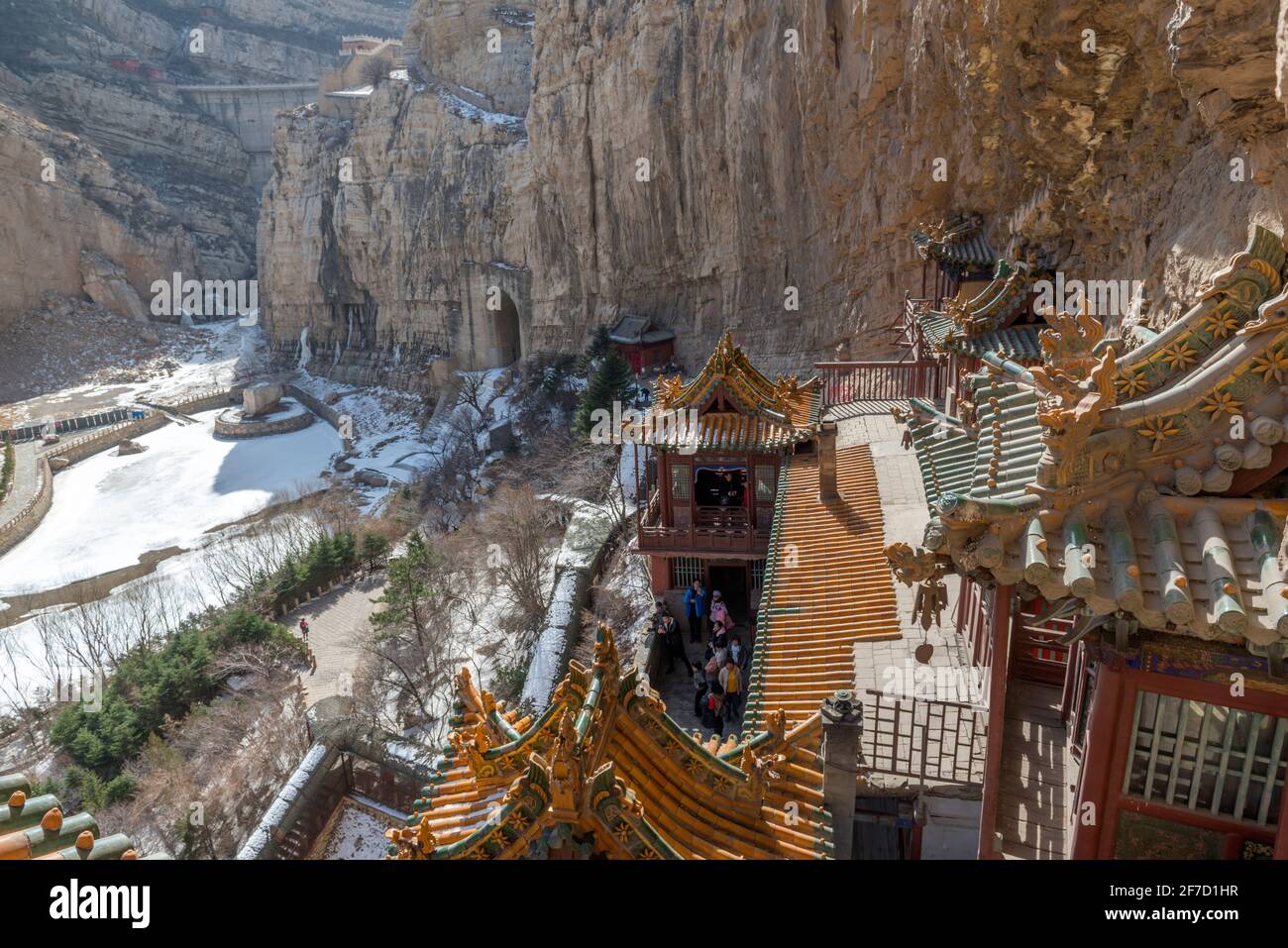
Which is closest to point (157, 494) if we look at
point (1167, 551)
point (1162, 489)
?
point (1162, 489)

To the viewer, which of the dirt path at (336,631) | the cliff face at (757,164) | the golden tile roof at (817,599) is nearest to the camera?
the golden tile roof at (817,599)

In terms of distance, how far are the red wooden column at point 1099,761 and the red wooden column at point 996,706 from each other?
1.85ft

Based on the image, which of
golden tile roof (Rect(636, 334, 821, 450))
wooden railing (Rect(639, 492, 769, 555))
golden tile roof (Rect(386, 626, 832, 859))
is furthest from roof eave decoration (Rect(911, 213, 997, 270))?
golden tile roof (Rect(386, 626, 832, 859))

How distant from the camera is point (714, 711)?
10.5 meters

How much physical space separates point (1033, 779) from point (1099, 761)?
1.72 meters

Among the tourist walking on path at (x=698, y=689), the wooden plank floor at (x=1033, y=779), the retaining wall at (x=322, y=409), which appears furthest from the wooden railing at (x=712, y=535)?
the retaining wall at (x=322, y=409)

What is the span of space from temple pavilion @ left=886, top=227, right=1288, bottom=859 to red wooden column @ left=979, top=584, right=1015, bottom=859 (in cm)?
41

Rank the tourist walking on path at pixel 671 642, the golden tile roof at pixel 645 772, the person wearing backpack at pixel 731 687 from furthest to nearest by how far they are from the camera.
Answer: the tourist walking on path at pixel 671 642 → the person wearing backpack at pixel 731 687 → the golden tile roof at pixel 645 772

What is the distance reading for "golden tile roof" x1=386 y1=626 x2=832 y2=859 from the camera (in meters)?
4.74

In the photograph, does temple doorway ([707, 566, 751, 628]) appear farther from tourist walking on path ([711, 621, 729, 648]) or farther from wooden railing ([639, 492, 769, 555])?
tourist walking on path ([711, 621, 729, 648])

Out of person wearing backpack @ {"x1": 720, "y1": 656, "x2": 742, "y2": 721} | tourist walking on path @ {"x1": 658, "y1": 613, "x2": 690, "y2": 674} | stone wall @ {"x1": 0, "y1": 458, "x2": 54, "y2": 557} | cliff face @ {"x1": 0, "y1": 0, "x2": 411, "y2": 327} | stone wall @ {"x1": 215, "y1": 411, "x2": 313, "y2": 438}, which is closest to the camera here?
person wearing backpack @ {"x1": 720, "y1": 656, "x2": 742, "y2": 721}

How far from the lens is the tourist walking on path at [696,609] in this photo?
43.8ft

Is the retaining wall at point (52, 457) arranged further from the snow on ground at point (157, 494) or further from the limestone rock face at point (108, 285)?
the limestone rock face at point (108, 285)
